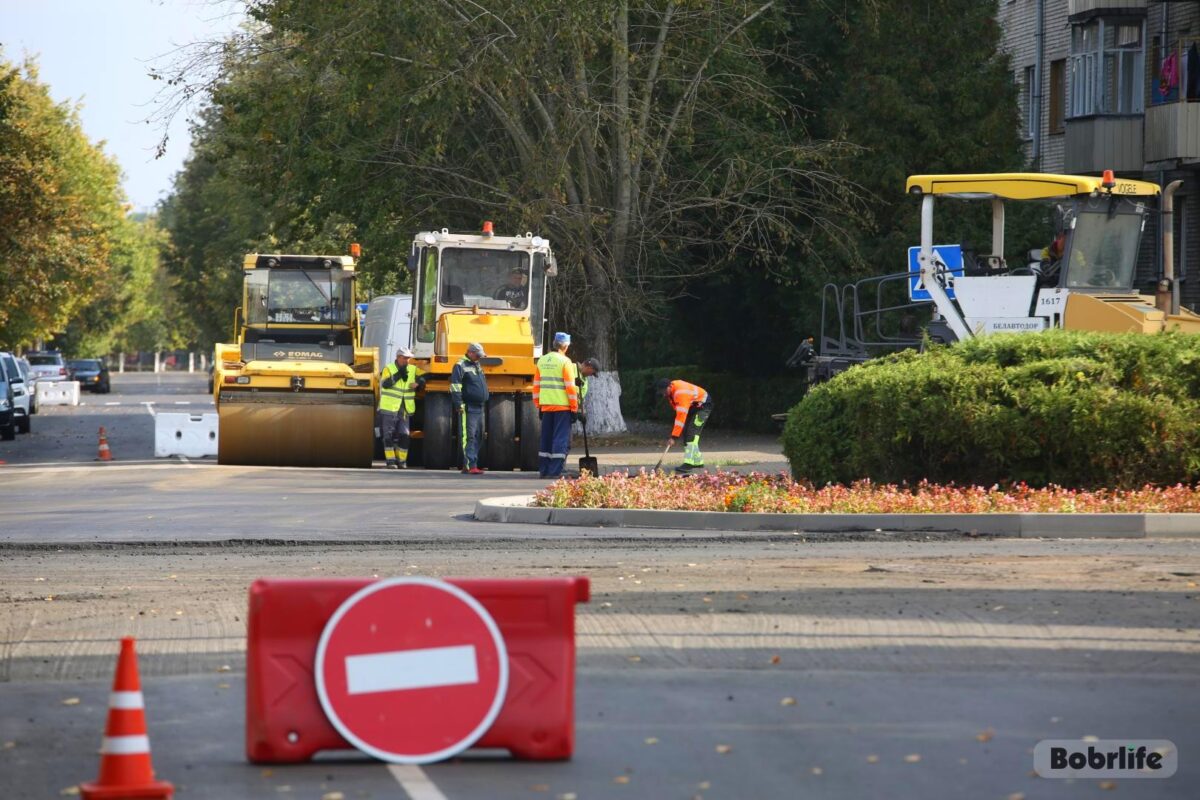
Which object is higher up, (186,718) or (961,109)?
(961,109)

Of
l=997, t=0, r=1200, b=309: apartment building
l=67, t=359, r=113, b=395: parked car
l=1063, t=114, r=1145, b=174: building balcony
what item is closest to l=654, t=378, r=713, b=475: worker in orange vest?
l=997, t=0, r=1200, b=309: apartment building

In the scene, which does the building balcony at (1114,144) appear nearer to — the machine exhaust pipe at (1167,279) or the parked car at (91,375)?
the machine exhaust pipe at (1167,279)

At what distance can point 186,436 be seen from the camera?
31.3m

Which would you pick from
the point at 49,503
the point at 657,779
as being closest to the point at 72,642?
the point at 657,779

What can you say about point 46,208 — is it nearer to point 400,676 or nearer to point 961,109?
point 961,109

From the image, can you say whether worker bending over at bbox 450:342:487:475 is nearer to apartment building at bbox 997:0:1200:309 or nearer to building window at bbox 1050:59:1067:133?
apartment building at bbox 997:0:1200:309

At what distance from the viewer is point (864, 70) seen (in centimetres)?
3616

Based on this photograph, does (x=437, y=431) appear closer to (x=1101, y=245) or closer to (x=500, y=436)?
(x=500, y=436)

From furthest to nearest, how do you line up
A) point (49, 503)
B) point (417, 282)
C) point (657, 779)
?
point (417, 282) < point (49, 503) < point (657, 779)

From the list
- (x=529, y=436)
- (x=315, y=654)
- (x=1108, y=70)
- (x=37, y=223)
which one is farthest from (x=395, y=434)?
(x=37, y=223)

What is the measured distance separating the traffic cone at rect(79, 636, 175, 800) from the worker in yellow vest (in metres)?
20.9

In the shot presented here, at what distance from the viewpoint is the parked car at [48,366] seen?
7512 cm

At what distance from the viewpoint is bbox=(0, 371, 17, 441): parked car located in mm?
40281

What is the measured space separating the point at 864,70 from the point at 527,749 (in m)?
30.6
